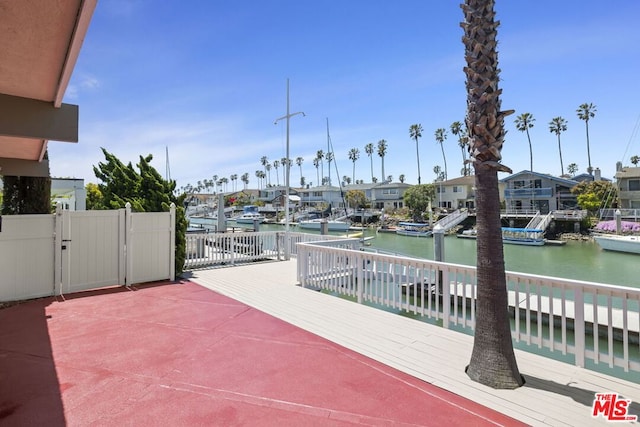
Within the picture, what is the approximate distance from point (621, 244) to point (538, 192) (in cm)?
1585

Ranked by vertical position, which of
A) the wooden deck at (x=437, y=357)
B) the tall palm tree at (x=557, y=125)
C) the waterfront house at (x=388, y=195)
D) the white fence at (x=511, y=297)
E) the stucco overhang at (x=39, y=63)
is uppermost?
the tall palm tree at (x=557, y=125)

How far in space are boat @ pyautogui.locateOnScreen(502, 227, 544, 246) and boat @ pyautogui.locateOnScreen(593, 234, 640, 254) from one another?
4.32 metres

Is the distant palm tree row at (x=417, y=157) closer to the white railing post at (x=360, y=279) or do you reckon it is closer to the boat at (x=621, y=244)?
the white railing post at (x=360, y=279)

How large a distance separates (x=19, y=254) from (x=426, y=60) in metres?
9.56

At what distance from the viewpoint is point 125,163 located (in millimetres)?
9422

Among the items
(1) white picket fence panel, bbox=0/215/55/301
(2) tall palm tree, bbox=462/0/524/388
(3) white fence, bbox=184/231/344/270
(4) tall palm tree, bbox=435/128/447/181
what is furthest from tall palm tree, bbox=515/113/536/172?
(1) white picket fence panel, bbox=0/215/55/301

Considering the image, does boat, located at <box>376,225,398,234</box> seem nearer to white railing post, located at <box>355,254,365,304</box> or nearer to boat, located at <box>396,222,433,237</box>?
boat, located at <box>396,222,433,237</box>

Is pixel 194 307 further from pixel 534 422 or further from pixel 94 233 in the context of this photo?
pixel 534 422

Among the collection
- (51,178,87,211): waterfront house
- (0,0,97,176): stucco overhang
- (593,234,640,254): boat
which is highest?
(51,178,87,211): waterfront house

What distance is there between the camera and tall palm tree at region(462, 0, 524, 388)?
304cm

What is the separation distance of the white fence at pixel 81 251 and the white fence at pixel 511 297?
133 inches

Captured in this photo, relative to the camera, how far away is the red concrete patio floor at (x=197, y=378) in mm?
2596

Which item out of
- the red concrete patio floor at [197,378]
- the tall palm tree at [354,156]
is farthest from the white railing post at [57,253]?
the tall palm tree at [354,156]

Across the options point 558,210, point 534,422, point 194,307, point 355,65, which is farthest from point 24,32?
point 558,210
